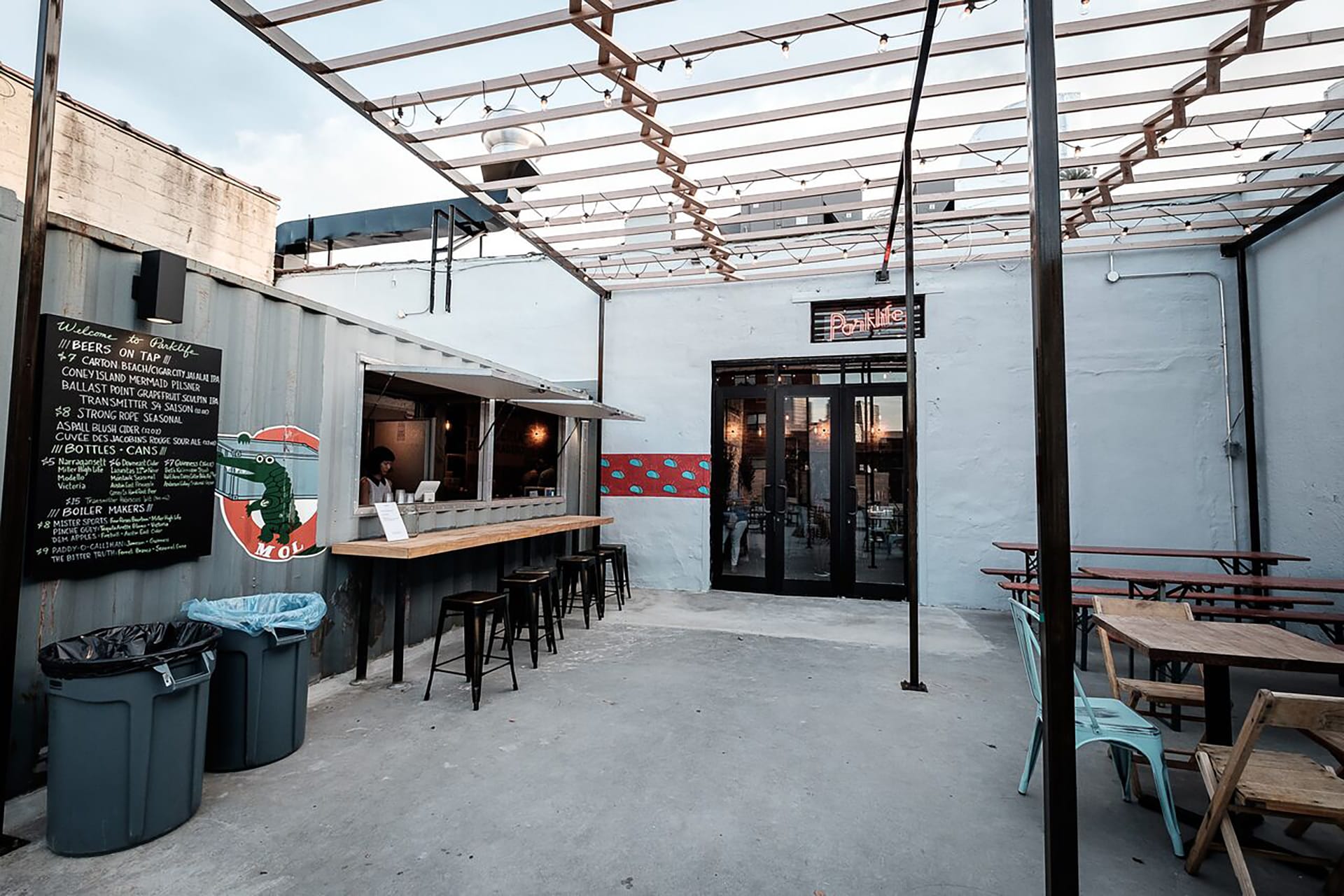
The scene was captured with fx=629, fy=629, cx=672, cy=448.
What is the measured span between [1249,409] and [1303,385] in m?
0.70

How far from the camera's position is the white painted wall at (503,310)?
844 cm

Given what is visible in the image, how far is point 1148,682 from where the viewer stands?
3.34m

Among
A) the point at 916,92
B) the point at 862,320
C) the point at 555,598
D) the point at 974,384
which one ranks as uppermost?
the point at 916,92

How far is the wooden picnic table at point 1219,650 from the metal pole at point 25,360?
4340mm

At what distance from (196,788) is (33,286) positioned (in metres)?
2.06

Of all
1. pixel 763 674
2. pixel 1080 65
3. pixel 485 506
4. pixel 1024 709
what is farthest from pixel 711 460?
pixel 1080 65

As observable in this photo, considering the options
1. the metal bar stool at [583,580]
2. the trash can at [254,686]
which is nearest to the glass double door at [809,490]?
the metal bar stool at [583,580]

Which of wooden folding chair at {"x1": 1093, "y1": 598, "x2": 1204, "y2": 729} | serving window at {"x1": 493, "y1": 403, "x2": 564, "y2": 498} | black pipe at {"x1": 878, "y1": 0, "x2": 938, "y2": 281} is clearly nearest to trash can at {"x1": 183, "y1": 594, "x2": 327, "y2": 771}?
serving window at {"x1": 493, "y1": 403, "x2": 564, "y2": 498}

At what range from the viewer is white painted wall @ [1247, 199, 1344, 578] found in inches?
209

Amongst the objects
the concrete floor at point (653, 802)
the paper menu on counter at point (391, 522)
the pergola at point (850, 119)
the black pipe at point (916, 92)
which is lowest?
the concrete floor at point (653, 802)

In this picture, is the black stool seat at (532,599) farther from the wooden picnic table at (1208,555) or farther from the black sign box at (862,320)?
the black sign box at (862,320)

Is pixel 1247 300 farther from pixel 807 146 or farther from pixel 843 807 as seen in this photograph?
pixel 843 807

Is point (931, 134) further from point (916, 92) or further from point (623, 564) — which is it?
point (623, 564)

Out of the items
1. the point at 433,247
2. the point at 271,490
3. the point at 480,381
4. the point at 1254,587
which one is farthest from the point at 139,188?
the point at 1254,587
